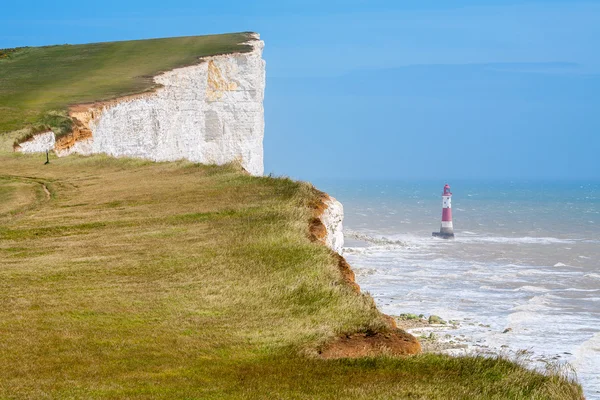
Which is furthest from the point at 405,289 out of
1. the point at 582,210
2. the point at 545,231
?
the point at 582,210

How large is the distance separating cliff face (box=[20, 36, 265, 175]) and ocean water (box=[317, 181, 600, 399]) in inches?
378

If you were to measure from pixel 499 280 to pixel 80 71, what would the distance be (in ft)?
82.3

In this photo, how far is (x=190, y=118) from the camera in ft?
146

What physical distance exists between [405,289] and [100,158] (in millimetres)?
13812

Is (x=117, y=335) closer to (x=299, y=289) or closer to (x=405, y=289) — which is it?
(x=299, y=289)

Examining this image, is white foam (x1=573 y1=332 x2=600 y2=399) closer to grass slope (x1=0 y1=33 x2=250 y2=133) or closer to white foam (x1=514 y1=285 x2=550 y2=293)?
white foam (x1=514 y1=285 x2=550 y2=293)

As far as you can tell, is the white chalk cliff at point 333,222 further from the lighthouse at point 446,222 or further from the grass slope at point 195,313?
the lighthouse at point 446,222

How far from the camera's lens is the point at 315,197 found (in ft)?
48.8

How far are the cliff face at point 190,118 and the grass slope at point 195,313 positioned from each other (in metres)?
17.0

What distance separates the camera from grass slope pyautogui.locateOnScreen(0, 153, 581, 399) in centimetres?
736

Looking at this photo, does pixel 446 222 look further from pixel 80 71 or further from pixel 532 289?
pixel 80 71

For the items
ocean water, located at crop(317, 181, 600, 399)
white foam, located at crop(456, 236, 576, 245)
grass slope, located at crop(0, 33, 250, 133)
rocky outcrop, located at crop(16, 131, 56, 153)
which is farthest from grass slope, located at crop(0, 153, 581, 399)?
white foam, located at crop(456, 236, 576, 245)

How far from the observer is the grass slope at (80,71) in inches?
1291

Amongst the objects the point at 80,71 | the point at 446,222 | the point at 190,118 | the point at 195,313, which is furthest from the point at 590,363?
the point at 446,222
